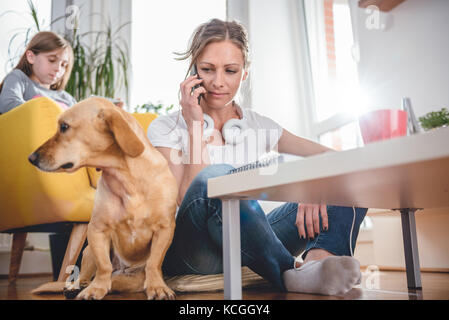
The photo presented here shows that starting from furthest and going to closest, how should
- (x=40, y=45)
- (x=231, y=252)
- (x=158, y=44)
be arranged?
(x=158, y=44), (x=40, y=45), (x=231, y=252)

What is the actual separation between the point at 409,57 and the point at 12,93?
1.98 metres

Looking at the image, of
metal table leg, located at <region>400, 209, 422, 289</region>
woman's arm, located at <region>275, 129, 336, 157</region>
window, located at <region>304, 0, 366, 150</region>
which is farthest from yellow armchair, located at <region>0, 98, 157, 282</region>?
window, located at <region>304, 0, 366, 150</region>

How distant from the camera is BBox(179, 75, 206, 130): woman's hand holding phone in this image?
1.15 metres

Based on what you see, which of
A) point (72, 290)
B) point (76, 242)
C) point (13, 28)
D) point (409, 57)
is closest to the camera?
point (72, 290)

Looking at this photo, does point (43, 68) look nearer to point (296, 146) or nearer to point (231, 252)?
point (296, 146)

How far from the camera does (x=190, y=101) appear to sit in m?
1.15

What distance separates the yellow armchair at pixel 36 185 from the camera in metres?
1.44

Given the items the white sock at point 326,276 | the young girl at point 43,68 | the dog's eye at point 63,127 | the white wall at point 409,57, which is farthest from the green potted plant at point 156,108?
the white sock at point 326,276

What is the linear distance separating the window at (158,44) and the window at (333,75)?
0.87 meters

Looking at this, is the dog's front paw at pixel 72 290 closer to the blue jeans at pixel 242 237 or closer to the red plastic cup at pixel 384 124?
the blue jeans at pixel 242 237

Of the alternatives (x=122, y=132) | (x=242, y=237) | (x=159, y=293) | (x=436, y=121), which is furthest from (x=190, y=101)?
(x=436, y=121)

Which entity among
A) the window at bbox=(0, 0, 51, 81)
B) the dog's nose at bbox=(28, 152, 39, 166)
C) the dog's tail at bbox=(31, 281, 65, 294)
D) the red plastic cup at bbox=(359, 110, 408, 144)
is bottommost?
the dog's tail at bbox=(31, 281, 65, 294)

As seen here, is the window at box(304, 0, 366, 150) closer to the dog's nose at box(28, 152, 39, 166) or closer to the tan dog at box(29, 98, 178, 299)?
the tan dog at box(29, 98, 178, 299)

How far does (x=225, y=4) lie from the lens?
10.7ft
